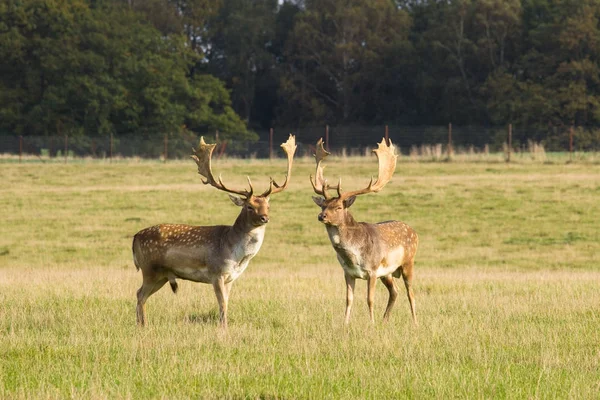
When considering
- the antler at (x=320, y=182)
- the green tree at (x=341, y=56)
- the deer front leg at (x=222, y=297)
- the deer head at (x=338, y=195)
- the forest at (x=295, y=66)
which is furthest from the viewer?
the green tree at (x=341, y=56)

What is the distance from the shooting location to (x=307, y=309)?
11797mm

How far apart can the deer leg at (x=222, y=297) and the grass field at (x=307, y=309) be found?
14 centimetres

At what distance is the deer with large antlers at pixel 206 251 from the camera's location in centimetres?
1059

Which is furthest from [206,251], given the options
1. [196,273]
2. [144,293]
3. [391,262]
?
[391,262]

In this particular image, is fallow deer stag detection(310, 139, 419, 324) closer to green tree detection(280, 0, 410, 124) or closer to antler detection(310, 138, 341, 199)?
antler detection(310, 138, 341, 199)

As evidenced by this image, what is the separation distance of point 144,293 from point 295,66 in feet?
185

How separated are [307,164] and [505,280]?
2376 centimetres

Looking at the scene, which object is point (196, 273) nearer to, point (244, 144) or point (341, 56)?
point (244, 144)

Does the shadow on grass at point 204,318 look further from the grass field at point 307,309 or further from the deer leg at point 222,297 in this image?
the deer leg at point 222,297

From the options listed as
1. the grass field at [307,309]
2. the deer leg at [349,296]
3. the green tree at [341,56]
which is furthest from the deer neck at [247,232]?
the green tree at [341,56]

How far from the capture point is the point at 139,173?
36.2 meters

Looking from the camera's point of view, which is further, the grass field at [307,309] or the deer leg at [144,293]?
the deer leg at [144,293]

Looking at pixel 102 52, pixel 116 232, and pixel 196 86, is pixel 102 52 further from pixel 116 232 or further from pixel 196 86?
pixel 116 232

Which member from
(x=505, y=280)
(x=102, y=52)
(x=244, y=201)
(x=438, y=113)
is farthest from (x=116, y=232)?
(x=438, y=113)
